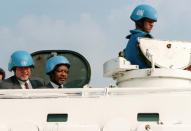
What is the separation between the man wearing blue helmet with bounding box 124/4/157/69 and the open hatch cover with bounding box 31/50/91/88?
89 cm

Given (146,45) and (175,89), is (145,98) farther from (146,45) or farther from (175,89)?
(146,45)

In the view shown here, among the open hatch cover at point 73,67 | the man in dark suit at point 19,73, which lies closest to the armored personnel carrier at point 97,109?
the man in dark suit at point 19,73

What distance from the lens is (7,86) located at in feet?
27.9

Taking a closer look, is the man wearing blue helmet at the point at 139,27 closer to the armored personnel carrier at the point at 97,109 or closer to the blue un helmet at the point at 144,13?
the blue un helmet at the point at 144,13

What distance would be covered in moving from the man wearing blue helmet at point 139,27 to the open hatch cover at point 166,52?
32cm

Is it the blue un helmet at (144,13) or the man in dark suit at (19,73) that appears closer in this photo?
the man in dark suit at (19,73)

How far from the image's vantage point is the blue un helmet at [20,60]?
8532 mm

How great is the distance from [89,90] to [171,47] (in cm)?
192

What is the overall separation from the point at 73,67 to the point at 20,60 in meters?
1.62

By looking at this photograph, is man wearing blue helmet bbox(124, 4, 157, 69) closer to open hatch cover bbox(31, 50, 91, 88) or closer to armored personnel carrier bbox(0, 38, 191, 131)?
open hatch cover bbox(31, 50, 91, 88)

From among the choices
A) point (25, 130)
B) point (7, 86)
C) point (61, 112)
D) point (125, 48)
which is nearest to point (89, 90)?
point (61, 112)

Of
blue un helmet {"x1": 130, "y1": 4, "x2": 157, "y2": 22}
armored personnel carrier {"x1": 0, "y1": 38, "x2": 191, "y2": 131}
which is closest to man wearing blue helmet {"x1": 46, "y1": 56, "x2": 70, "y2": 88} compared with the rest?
armored personnel carrier {"x1": 0, "y1": 38, "x2": 191, "y2": 131}

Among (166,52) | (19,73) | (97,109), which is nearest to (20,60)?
(19,73)

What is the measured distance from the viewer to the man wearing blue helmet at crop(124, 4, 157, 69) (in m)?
9.02
